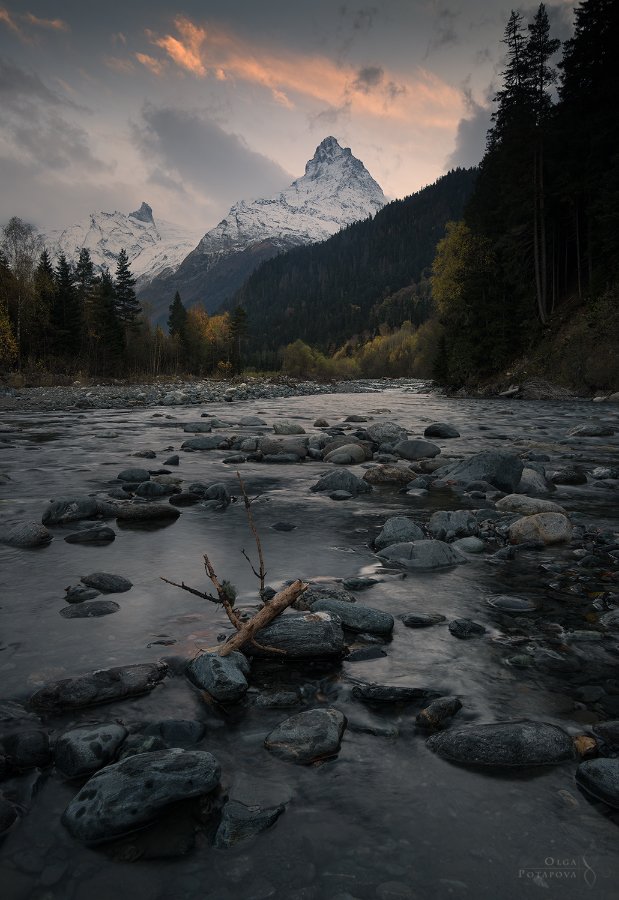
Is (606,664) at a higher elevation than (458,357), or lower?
lower

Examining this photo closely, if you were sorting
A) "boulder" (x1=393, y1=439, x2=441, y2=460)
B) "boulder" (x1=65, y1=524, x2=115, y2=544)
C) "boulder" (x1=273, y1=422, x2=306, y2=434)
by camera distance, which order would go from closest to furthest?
1. "boulder" (x1=65, y1=524, x2=115, y2=544)
2. "boulder" (x1=393, y1=439, x2=441, y2=460)
3. "boulder" (x1=273, y1=422, x2=306, y2=434)

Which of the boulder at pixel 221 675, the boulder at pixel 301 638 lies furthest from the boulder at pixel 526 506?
the boulder at pixel 221 675

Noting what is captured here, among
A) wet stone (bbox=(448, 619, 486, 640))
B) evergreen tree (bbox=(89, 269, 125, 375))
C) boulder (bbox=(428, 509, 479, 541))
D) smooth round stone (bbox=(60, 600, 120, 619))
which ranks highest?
evergreen tree (bbox=(89, 269, 125, 375))

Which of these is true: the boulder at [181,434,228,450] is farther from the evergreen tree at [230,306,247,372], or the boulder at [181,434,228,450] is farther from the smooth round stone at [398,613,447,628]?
the evergreen tree at [230,306,247,372]

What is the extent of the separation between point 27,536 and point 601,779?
5498mm

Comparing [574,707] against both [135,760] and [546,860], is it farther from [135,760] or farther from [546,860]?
[135,760]

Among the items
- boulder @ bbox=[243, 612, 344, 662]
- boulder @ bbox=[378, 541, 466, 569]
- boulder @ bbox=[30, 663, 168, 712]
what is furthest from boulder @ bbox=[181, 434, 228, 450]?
boulder @ bbox=[30, 663, 168, 712]

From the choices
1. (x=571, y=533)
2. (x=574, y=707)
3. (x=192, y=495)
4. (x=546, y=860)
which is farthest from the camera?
(x=192, y=495)

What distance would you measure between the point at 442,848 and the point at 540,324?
3328 centimetres

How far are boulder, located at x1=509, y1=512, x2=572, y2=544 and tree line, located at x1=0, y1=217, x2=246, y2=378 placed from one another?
42.2 m

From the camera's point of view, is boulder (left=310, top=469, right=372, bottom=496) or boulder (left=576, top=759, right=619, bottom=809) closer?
boulder (left=576, top=759, right=619, bottom=809)

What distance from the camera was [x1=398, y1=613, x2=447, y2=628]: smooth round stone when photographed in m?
3.86

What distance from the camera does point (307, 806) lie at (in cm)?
216

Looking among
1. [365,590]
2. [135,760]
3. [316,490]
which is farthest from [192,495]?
[135,760]
